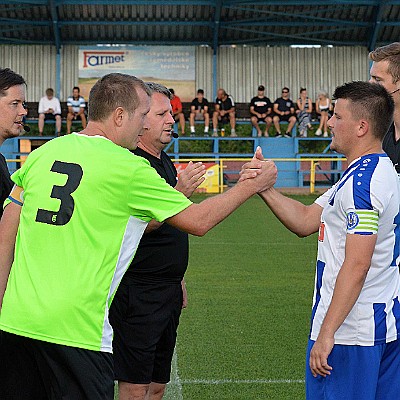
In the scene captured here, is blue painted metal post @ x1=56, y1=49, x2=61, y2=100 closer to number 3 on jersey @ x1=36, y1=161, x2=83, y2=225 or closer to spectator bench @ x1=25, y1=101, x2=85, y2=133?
spectator bench @ x1=25, y1=101, x2=85, y2=133

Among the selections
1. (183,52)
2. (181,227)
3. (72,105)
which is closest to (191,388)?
(181,227)

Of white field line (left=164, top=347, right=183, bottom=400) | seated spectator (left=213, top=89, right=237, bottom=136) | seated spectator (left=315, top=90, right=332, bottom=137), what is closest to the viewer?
white field line (left=164, top=347, right=183, bottom=400)

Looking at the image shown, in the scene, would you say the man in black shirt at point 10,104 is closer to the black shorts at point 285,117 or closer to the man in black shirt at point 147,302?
the man in black shirt at point 147,302

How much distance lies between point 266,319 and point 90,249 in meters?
5.74

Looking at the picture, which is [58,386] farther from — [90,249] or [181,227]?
[181,227]

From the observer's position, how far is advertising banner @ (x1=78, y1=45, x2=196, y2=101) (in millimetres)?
36344

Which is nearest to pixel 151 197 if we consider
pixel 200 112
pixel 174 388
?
pixel 174 388

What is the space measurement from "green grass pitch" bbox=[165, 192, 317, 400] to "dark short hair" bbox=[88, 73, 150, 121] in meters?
3.22

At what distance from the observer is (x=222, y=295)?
35.7 ft

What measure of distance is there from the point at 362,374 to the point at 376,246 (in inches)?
23.6

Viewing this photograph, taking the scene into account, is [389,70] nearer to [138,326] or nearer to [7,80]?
[138,326]

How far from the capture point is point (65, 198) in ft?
12.8

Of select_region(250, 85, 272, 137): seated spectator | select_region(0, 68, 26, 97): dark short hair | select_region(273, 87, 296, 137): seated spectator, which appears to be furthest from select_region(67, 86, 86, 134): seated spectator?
select_region(0, 68, 26, 97): dark short hair

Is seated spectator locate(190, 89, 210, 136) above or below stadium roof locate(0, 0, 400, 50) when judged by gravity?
below
